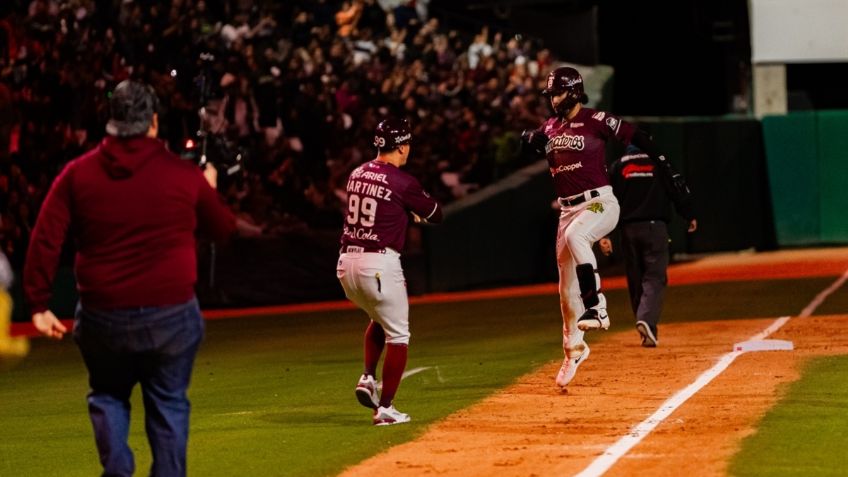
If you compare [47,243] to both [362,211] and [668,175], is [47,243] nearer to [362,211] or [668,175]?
[362,211]

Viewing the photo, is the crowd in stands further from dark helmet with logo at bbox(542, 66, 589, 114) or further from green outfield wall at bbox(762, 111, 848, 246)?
dark helmet with logo at bbox(542, 66, 589, 114)

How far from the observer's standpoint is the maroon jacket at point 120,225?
246 inches

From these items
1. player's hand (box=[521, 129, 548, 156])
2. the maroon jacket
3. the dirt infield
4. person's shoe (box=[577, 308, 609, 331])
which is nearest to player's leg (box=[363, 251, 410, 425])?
the dirt infield

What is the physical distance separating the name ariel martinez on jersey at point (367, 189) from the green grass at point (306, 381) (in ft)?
4.17

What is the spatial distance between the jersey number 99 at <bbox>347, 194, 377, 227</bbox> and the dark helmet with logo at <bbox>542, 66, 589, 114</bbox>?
204cm

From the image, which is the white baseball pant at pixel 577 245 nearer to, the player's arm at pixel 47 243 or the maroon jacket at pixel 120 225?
the maroon jacket at pixel 120 225

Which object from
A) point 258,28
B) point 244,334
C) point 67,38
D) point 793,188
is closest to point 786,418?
point 244,334

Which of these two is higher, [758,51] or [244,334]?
[758,51]

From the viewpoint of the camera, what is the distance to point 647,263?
561 inches

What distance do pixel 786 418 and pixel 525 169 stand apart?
55.9 ft

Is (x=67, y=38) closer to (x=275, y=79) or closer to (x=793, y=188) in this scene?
(x=275, y=79)

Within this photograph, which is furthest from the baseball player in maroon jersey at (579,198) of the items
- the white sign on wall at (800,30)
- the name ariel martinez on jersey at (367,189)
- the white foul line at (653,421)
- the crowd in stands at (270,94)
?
the white sign on wall at (800,30)

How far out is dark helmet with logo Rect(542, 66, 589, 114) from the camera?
10984 millimetres

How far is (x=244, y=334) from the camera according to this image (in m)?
18.3
